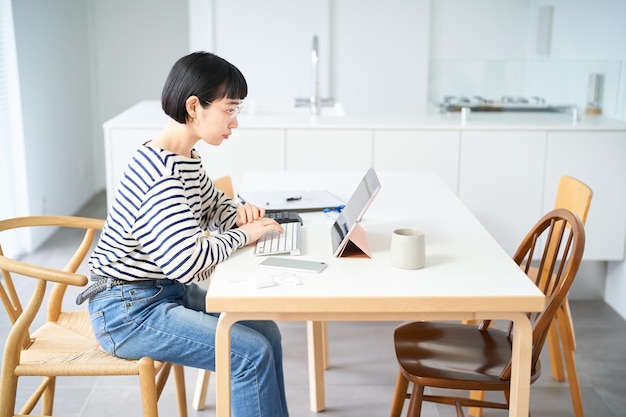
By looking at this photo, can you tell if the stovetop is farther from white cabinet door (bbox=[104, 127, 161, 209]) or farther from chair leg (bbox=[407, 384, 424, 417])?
chair leg (bbox=[407, 384, 424, 417])

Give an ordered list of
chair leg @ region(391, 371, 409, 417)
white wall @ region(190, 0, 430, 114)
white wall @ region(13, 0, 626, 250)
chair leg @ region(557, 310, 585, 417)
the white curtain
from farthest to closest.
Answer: white wall @ region(190, 0, 430, 114)
white wall @ region(13, 0, 626, 250)
the white curtain
chair leg @ region(557, 310, 585, 417)
chair leg @ region(391, 371, 409, 417)

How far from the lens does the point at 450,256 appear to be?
1.82 metres

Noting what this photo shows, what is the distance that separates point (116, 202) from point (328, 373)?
49.9 inches

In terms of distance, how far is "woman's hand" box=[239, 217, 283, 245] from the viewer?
6.15 ft

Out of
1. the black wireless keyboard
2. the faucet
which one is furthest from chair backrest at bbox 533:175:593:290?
the faucet

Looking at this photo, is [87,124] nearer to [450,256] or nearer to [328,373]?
[328,373]

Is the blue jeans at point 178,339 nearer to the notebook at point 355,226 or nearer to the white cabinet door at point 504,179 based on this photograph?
the notebook at point 355,226

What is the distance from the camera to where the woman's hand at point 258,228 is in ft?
6.15

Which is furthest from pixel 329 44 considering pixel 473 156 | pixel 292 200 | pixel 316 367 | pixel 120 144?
pixel 316 367

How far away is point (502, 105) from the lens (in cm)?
381

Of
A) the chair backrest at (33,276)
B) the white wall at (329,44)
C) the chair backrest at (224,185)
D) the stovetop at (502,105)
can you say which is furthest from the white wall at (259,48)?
the chair backrest at (33,276)

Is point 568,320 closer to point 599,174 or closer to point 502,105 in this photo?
point 599,174

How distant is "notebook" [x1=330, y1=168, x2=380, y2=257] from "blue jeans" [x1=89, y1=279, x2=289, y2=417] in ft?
Answer: 0.95

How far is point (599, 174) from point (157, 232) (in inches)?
96.5
